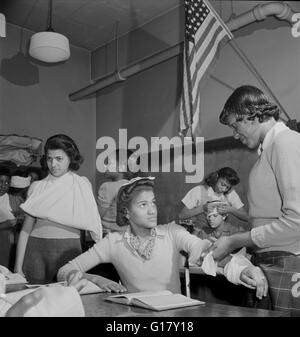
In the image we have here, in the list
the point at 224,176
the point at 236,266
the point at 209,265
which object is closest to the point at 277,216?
the point at 236,266

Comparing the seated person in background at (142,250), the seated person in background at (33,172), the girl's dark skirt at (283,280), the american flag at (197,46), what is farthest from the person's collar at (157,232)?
the seated person in background at (33,172)

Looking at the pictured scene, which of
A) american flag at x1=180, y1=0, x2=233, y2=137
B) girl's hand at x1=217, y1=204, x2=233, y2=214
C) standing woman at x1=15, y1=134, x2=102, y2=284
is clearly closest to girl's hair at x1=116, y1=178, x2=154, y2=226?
standing woman at x1=15, y1=134, x2=102, y2=284

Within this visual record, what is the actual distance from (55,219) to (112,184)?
467mm

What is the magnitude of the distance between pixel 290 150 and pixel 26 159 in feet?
5.55

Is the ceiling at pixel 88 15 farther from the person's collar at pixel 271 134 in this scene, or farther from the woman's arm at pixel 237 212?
the person's collar at pixel 271 134

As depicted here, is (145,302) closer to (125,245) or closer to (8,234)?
(125,245)

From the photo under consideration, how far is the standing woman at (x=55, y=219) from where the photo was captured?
5.25 ft

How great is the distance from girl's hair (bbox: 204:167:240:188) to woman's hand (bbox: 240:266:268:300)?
3.28 feet

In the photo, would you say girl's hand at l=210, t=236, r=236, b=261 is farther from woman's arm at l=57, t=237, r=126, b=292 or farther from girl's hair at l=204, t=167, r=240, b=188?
girl's hair at l=204, t=167, r=240, b=188

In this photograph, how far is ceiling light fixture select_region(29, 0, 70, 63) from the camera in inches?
81.1

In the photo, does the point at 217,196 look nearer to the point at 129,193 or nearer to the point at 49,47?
the point at 129,193

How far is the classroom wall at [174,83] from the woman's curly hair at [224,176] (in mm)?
28

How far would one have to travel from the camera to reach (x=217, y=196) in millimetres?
2068

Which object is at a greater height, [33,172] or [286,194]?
[33,172]
